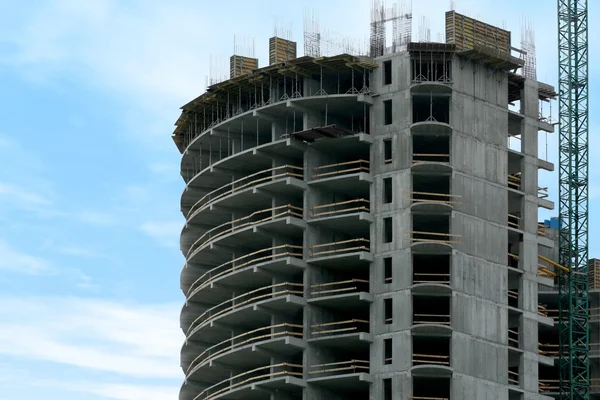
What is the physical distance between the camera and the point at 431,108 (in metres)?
142

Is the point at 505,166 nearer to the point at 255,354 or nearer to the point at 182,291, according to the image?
the point at 255,354

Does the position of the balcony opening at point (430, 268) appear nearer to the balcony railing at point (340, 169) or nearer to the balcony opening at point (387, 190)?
the balcony opening at point (387, 190)

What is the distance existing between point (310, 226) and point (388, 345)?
40.3 feet

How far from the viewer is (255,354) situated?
142 meters

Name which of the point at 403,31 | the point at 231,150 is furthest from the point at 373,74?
the point at 231,150

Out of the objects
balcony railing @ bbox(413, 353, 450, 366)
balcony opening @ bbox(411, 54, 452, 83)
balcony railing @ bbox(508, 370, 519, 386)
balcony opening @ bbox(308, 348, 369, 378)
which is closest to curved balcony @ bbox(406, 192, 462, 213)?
balcony opening @ bbox(411, 54, 452, 83)

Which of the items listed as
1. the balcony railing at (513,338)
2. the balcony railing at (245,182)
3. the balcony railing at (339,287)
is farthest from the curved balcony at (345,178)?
the balcony railing at (513,338)

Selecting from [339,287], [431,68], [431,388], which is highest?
[431,68]

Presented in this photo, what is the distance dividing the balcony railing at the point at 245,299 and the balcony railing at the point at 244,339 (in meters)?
2.42

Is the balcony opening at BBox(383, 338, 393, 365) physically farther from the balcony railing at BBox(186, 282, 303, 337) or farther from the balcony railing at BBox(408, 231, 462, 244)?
the balcony railing at BBox(186, 282, 303, 337)

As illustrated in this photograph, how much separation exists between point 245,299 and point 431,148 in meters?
20.7

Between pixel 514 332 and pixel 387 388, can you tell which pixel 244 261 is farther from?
pixel 514 332

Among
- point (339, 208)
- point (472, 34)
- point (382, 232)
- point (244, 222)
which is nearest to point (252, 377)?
point (244, 222)

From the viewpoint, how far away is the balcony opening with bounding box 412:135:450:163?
465ft
